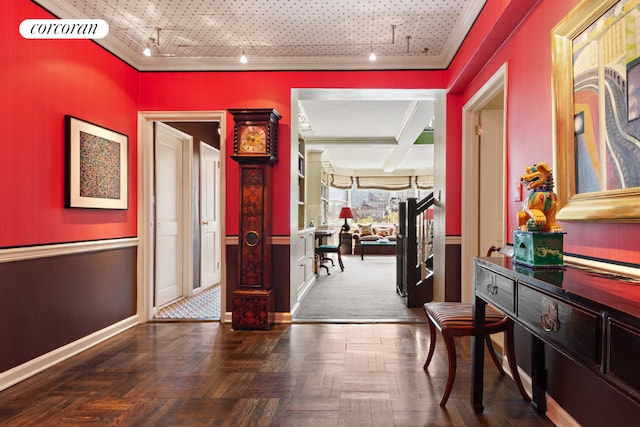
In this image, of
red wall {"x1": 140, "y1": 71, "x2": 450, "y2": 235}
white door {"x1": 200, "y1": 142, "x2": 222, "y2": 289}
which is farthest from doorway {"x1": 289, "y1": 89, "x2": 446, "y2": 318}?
white door {"x1": 200, "y1": 142, "x2": 222, "y2": 289}

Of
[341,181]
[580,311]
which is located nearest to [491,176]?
[580,311]

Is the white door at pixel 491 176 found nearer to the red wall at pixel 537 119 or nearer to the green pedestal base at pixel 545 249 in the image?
the red wall at pixel 537 119

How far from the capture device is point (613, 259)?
5.16ft

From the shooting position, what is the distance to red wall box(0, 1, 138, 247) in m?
2.43

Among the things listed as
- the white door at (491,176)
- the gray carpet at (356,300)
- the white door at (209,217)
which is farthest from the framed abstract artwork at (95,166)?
the white door at (491,176)

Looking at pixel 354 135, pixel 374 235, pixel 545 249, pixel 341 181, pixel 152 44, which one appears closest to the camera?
pixel 545 249

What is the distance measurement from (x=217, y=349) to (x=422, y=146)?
20.3 feet

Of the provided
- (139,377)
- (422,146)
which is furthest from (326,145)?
(139,377)

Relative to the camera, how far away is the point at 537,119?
7.32 feet

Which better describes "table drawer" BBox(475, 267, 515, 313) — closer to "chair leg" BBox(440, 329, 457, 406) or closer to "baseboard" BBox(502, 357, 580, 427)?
"chair leg" BBox(440, 329, 457, 406)

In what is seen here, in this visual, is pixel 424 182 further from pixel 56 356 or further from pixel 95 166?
pixel 56 356

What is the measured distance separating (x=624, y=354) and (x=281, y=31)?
10.6 feet

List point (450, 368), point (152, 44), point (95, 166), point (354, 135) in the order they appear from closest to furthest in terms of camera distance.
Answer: point (450, 368), point (95, 166), point (152, 44), point (354, 135)

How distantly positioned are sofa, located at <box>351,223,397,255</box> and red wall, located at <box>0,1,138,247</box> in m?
7.73
